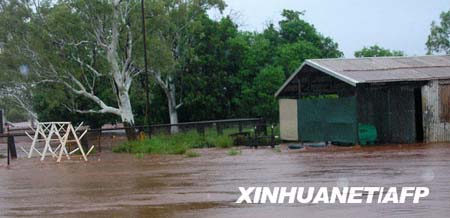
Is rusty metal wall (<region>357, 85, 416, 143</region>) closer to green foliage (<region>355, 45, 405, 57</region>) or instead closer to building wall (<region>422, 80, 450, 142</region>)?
building wall (<region>422, 80, 450, 142</region>)

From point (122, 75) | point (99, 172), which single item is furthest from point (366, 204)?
point (122, 75)

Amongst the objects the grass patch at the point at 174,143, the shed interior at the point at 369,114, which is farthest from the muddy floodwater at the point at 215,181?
the grass patch at the point at 174,143

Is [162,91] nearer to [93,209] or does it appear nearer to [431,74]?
[431,74]

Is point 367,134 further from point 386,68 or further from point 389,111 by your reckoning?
point 386,68

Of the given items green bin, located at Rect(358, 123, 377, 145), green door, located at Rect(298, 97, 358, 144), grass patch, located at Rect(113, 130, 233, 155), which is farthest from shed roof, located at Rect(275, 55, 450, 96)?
grass patch, located at Rect(113, 130, 233, 155)

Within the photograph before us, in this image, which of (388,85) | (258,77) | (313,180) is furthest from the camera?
(258,77)

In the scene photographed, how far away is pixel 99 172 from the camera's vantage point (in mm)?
21906

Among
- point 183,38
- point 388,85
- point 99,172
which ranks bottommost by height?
point 99,172

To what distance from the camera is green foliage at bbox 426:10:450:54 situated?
6606 centimetres

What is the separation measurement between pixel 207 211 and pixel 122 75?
110 ft

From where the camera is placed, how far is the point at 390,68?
30969 millimetres

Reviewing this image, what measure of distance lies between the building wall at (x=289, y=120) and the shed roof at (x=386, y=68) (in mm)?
2607

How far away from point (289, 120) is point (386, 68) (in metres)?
6.44

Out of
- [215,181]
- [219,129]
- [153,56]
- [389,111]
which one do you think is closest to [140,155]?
[219,129]
